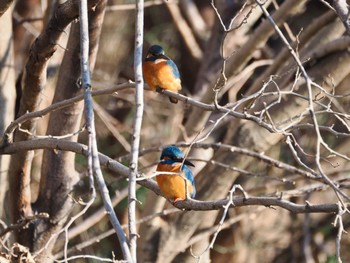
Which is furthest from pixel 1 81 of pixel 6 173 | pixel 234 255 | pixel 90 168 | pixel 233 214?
pixel 234 255

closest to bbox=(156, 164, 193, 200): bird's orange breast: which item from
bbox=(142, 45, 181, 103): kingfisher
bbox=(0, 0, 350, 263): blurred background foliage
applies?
bbox=(142, 45, 181, 103): kingfisher

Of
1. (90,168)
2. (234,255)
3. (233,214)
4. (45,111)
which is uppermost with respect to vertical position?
(45,111)

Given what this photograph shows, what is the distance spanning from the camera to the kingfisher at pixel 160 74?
4359 mm

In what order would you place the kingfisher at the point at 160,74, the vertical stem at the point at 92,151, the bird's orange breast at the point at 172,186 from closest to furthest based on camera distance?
the vertical stem at the point at 92,151
the bird's orange breast at the point at 172,186
the kingfisher at the point at 160,74

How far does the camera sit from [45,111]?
3346mm

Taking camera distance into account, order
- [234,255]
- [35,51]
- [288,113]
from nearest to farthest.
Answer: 1. [35,51]
2. [288,113]
3. [234,255]

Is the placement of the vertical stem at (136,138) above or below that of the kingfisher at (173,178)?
above

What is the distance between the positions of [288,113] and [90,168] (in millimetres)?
2702

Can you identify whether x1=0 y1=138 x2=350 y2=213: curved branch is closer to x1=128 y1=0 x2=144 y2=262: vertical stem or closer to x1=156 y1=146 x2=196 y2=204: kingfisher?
x1=156 y1=146 x2=196 y2=204: kingfisher

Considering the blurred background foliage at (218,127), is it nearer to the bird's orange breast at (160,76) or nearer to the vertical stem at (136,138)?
the bird's orange breast at (160,76)

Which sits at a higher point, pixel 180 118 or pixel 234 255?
pixel 180 118

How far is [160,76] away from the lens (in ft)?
14.4

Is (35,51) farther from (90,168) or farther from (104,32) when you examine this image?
(104,32)

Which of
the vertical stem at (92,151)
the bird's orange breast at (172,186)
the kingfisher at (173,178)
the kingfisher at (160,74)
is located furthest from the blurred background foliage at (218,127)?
the vertical stem at (92,151)
